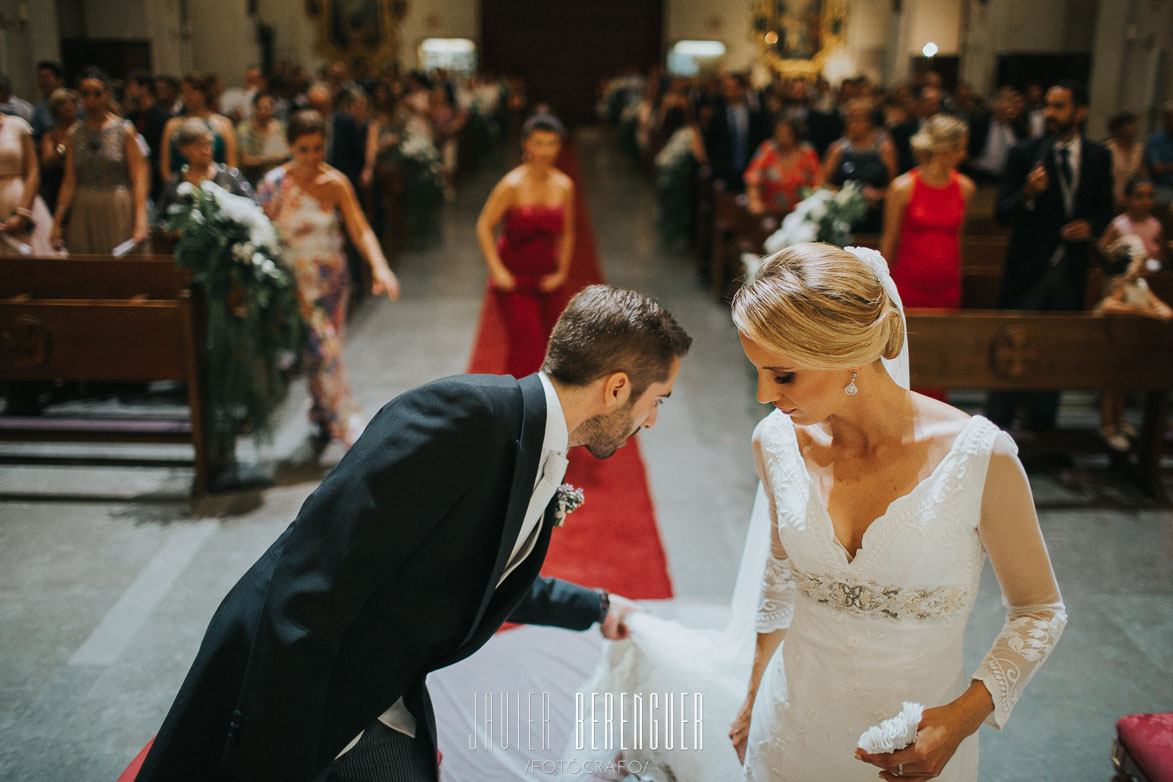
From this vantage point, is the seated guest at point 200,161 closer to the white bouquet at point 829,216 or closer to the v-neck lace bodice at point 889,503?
the white bouquet at point 829,216

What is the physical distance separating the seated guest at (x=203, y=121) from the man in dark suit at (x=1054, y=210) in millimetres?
4537

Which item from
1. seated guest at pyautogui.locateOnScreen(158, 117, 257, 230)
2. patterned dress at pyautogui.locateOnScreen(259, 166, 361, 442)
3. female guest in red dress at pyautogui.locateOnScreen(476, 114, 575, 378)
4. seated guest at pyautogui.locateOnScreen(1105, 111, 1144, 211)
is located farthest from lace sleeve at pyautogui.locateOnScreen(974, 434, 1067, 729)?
seated guest at pyautogui.locateOnScreen(1105, 111, 1144, 211)

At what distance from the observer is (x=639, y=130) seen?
59.6 feet

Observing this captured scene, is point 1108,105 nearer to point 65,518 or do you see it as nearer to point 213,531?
point 213,531

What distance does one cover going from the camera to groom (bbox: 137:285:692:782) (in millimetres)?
1538

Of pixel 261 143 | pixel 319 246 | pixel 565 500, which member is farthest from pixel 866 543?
pixel 261 143

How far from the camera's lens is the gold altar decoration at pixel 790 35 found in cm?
1189

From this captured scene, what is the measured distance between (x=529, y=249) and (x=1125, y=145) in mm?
4654

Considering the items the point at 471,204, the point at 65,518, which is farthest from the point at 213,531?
the point at 471,204

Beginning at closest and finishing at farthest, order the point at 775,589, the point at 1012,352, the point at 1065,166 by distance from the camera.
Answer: the point at 775,589 → the point at 1012,352 → the point at 1065,166

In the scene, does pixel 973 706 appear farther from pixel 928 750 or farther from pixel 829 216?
pixel 829 216

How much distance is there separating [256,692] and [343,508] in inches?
13.3

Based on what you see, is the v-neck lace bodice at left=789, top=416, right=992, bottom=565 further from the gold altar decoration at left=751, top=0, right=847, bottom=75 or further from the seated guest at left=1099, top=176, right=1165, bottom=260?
the gold altar decoration at left=751, top=0, right=847, bottom=75

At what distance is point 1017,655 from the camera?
1687 mm
